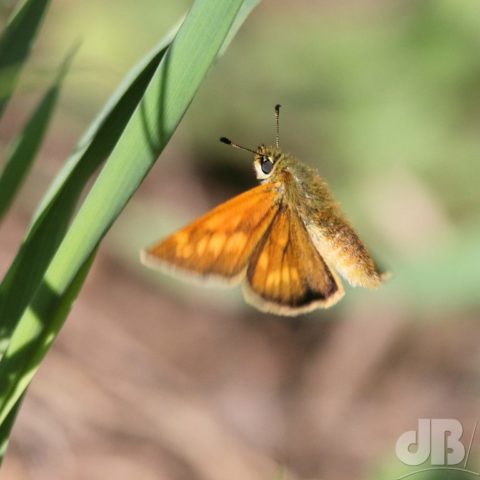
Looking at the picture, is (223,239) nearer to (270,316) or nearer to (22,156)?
(22,156)

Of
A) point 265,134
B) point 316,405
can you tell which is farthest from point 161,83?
point 265,134

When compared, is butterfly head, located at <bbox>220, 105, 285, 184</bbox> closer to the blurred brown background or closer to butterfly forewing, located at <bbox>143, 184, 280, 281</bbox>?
butterfly forewing, located at <bbox>143, 184, 280, 281</bbox>

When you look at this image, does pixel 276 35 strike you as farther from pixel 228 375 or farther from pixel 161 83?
pixel 161 83

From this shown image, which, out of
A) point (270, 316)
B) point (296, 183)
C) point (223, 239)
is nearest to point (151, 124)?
point (223, 239)

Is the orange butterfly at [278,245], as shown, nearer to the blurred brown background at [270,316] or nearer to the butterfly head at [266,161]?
the butterfly head at [266,161]

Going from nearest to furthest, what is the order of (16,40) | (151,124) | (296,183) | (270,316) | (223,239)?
(151,124) < (16,40) < (223,239) < (296,183) < (270,316)

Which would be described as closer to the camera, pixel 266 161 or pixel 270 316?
pixel 266 161

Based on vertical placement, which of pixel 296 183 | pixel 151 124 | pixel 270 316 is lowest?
pixel 151 124

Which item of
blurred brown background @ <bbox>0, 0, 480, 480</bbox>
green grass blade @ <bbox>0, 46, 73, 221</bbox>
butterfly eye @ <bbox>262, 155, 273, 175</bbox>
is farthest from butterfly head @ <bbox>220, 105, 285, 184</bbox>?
blurred brown background @ <bbox>0, 0, 480, 480</bbox>
